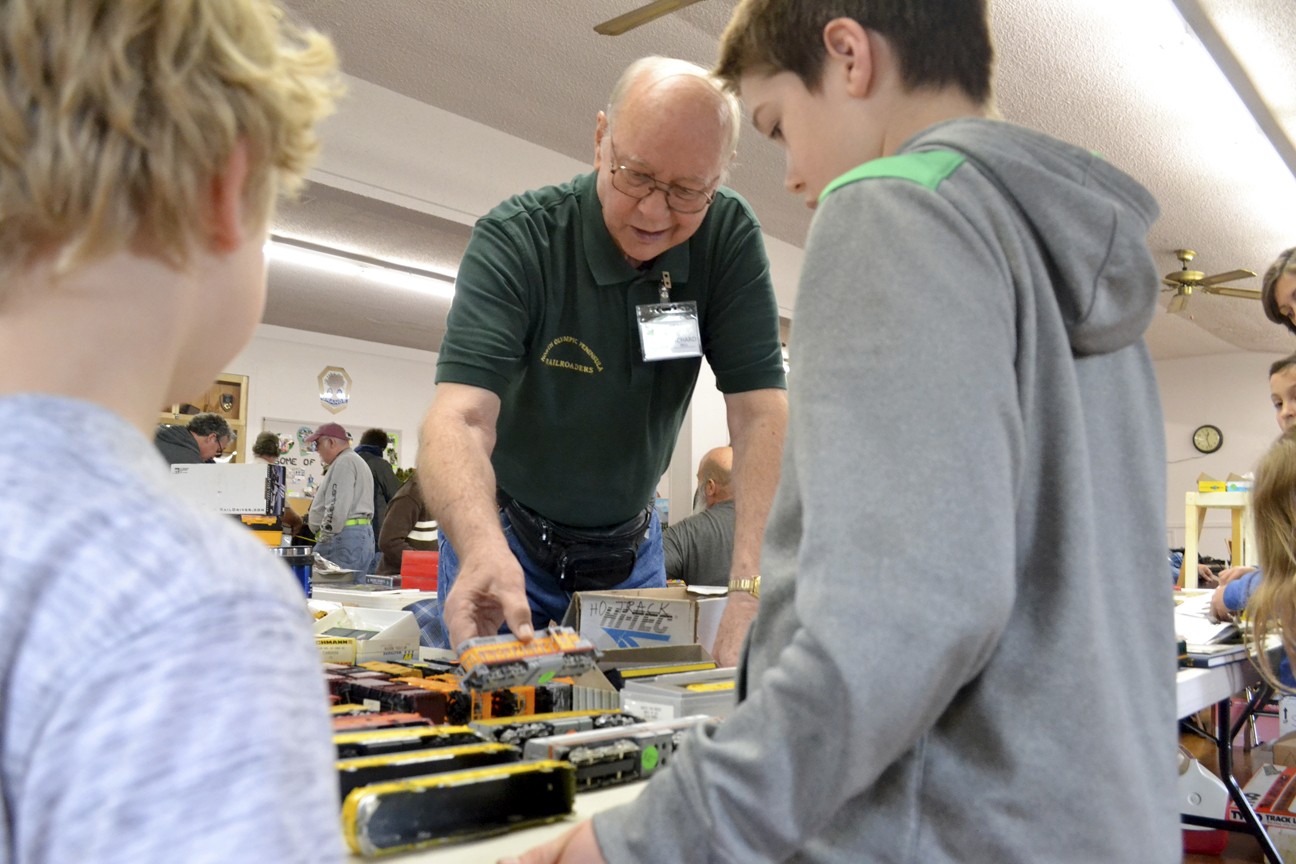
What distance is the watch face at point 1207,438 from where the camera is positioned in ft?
39.1

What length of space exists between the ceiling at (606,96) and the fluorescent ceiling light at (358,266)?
157 millimetres

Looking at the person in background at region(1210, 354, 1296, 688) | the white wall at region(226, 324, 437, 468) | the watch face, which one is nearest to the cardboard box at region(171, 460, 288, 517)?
the person in background at region(1210, 354, 1296, 688)

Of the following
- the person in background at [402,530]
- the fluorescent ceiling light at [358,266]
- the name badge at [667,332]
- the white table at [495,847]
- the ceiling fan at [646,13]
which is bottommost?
the person in background at [402,530]

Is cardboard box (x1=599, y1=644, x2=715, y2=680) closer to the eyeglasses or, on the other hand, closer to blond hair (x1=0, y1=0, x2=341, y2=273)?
the eyeglasses

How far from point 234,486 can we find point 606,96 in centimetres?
317

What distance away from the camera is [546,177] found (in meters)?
6.11

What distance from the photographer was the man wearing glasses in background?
68.2 inches

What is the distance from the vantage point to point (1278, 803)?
3158 mm

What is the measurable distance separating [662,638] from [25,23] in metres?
1.36

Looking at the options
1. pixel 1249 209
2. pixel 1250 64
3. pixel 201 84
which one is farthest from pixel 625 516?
pixel 1249 209

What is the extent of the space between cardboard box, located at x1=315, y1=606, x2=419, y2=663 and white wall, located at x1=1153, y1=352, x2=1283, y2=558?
11.5 meters

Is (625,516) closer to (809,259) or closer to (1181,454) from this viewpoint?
(809,259)

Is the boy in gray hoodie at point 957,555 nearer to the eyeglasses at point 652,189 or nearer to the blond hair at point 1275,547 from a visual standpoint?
the eyeglasses at point 652,189

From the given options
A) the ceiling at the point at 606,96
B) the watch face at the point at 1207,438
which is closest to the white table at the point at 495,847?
the ceiling at the point at 606,96
